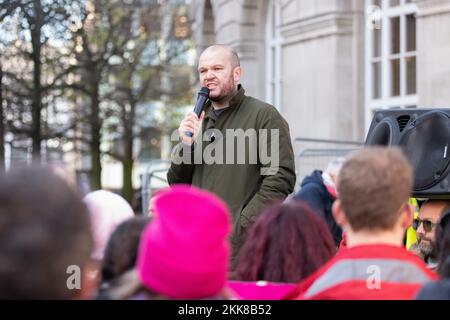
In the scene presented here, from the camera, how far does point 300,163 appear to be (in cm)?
1442

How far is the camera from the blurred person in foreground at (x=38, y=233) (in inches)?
95.3

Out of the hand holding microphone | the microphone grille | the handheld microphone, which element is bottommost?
the hand holding microphone

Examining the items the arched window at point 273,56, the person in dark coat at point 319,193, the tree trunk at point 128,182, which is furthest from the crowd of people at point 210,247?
the tree trunk at point 128,182

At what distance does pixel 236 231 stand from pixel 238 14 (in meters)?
12.8

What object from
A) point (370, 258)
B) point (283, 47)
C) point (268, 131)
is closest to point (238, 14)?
point (283, 47)

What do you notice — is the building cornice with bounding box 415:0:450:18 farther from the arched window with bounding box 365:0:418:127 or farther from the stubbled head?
the stubbled head

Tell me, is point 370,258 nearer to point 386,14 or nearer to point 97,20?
point 386,14

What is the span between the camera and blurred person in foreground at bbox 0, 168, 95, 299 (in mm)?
2422

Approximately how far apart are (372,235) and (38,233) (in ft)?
4.75

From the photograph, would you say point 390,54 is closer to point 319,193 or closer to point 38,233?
point 319,193

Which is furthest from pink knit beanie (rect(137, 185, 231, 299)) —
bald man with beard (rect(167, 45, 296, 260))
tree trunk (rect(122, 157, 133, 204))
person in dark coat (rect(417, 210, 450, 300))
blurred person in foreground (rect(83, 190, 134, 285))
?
tree trunk (rect(122, 157, 133, 204))

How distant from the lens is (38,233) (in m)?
2.43

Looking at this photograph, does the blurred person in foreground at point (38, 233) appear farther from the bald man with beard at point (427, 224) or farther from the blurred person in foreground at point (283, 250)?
the bald man with beard at point (427, 224)

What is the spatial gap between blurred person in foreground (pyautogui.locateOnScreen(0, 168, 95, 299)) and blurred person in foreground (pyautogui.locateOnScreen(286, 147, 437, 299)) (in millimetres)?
1175
